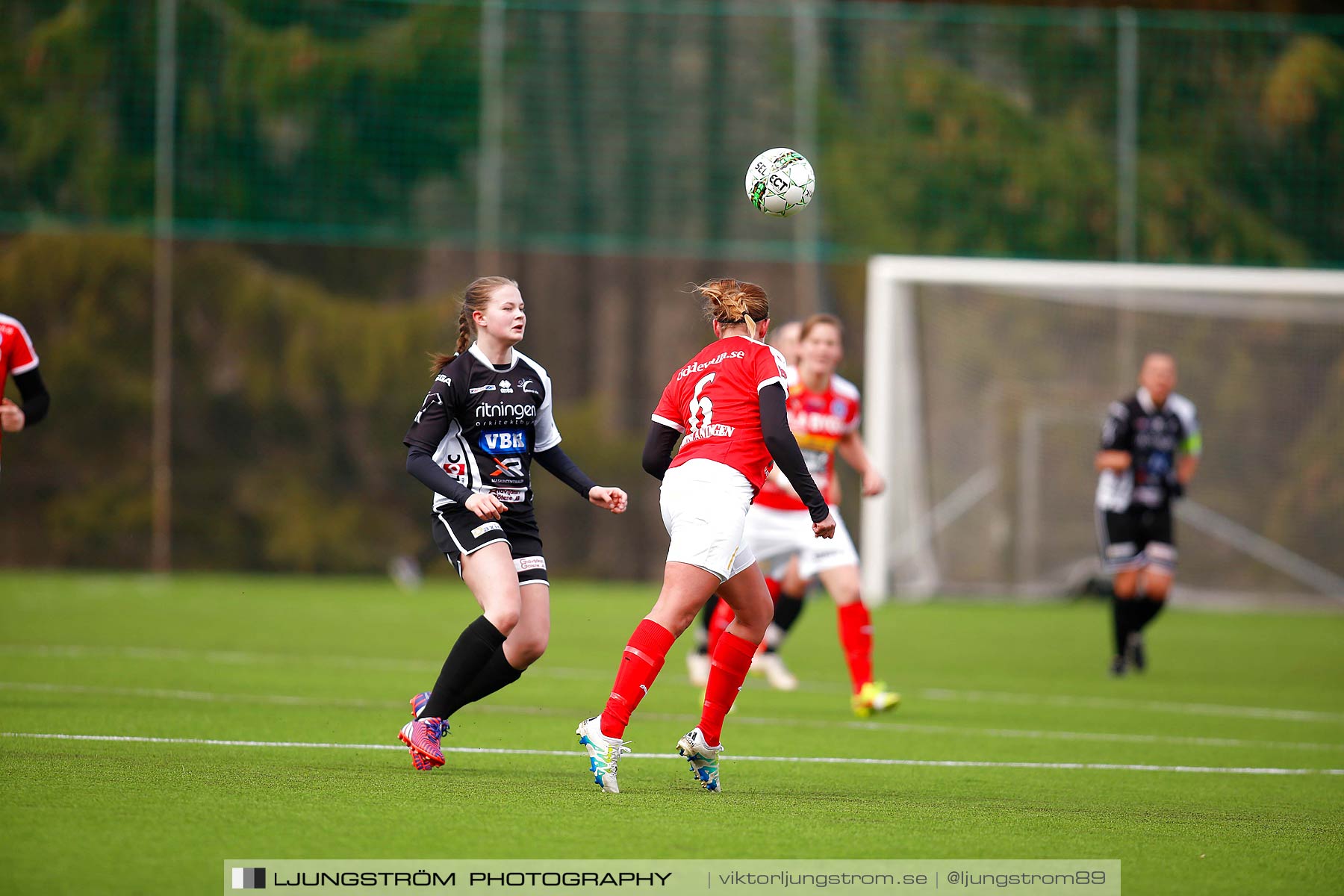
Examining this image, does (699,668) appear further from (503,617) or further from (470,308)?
(470,308)

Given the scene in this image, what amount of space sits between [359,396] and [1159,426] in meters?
10.9

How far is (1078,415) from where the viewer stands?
62.5 feet

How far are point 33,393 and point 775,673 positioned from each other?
478 centimetres

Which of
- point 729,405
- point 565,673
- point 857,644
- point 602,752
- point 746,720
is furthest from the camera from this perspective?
point 565,673

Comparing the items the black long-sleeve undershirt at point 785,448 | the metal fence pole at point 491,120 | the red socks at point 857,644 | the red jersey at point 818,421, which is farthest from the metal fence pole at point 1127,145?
the black long-sleeve undershirt at point 785,448

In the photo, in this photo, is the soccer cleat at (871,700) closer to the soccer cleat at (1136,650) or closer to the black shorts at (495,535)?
the black shorts at (495,535)

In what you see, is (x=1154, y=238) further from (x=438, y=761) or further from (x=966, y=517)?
(x=438, y=761)

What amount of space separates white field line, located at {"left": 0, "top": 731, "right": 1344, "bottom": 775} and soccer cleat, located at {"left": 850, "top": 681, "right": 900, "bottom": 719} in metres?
1.42

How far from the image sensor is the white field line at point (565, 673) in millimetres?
10008

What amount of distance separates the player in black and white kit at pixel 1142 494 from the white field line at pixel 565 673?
6.69 ft

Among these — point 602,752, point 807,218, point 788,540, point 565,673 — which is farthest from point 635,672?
point 807,218

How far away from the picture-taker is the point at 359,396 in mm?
20578

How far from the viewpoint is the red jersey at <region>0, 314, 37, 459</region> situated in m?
8.34

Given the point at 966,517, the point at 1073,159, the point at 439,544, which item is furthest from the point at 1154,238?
the point at 439,544
